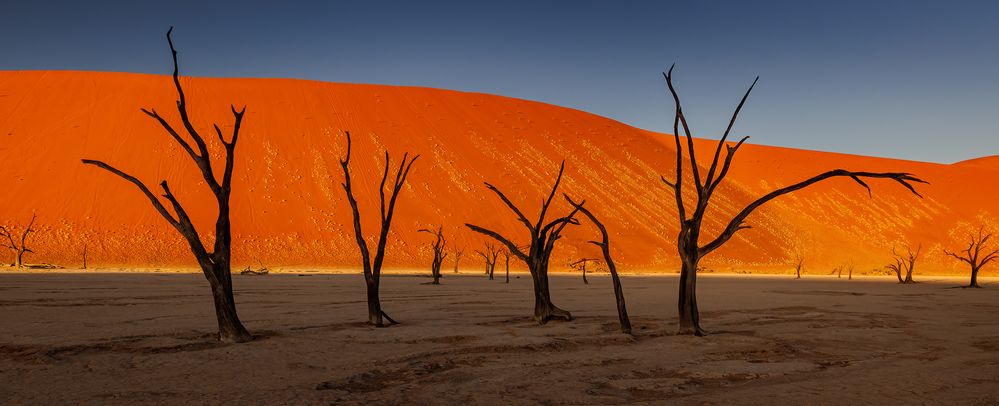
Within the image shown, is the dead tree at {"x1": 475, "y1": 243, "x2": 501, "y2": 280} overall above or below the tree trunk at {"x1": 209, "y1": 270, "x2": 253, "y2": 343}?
above

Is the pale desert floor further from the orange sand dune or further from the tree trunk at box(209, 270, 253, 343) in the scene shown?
the orange sand dune

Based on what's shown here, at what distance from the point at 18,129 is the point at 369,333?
6990 centimetres

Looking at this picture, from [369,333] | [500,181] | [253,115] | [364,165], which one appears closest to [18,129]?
[253,115]

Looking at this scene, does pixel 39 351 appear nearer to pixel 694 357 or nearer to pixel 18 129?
pixel 694 357

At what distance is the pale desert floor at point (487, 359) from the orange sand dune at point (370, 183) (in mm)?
44111

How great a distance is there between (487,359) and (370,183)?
5850cm

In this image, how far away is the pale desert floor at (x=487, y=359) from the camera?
7535 mm

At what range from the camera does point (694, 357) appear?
10.2 meters

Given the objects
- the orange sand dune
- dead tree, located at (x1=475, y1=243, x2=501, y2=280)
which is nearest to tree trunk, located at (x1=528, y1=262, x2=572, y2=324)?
dead tree, located at (x1=475, y1=243, x2=501, y2=280)

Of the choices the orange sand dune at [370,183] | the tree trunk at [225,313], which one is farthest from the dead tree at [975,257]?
the tree trunk at [225,313]

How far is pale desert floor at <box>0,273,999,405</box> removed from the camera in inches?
297

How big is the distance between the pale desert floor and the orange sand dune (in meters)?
44.1

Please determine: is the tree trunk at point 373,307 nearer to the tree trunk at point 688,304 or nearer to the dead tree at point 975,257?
the tree trunk at point 688,304

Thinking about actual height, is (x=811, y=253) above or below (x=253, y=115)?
below
